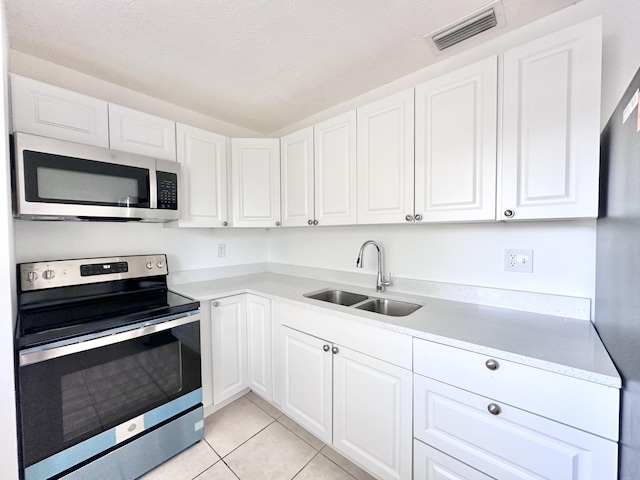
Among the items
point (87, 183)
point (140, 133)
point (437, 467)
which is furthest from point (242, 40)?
point (437, 467)

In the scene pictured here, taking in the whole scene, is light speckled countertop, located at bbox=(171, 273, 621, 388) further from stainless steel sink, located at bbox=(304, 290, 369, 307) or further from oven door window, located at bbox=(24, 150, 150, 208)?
oven door window, located at bbox=(24, 150, 150, 208)

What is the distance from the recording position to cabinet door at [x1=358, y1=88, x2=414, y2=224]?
1477 millimetres

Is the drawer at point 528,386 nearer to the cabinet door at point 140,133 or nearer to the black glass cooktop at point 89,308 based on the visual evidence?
the black glass cooktop at point 89,308

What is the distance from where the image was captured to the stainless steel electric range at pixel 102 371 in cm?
109

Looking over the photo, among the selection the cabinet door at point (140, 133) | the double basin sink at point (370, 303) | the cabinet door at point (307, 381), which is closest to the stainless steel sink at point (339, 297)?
the double basin sink at point (370, 303)

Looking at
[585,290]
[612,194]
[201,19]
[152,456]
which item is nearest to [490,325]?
[585,290]

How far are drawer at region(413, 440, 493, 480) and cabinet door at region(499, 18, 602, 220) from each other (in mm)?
1075

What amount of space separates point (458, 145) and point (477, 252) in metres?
0.64

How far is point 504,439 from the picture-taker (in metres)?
0.95

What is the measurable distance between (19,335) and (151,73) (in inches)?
64.4

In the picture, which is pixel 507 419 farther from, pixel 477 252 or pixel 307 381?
pixel 307 381

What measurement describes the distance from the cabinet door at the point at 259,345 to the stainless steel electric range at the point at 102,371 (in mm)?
452

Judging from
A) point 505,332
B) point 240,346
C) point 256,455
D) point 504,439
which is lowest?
point 256,455

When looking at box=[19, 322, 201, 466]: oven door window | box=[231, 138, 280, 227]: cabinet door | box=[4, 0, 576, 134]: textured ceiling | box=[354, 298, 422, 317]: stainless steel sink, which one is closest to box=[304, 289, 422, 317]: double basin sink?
box=[354, 298, 422, 317]: stainless steel sink
